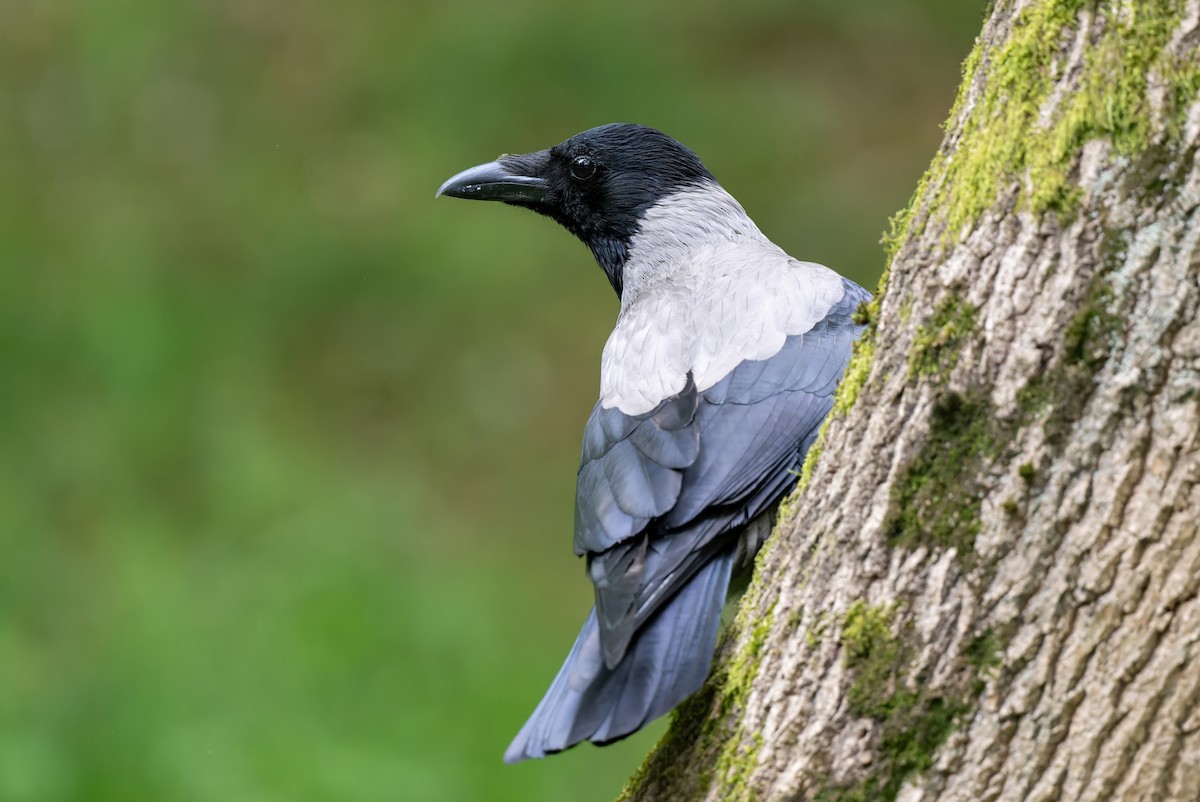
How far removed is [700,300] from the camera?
426 cm

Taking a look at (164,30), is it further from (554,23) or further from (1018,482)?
(1018,482)

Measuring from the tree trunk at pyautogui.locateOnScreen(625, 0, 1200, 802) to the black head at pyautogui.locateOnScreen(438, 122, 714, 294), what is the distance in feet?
8.90

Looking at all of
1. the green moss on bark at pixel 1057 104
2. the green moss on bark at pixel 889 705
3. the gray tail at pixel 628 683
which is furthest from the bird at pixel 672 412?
the green moss on bark at pixel 1057 104

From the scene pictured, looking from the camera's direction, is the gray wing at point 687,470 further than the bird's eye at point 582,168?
No

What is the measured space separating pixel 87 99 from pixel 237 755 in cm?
513

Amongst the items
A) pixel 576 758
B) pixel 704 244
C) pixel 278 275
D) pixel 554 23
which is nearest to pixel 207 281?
pixel 278 275

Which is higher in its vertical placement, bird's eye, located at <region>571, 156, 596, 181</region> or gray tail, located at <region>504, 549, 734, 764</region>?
bird's eye, located at <region>571, 156, 596, 181</region>

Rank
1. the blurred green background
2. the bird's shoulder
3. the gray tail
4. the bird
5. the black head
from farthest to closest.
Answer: the blurred green background
the black head
the bird's shoulder
the bird
the gray tail

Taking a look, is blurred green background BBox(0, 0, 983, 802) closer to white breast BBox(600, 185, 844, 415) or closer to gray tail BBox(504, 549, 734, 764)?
white breast BBox(600, 185, 844, 415)

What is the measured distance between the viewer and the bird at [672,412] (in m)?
2.84

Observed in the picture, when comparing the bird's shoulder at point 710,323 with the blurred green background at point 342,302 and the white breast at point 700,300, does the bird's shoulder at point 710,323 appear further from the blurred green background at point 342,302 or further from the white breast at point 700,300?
the blurred green background at point 342,302

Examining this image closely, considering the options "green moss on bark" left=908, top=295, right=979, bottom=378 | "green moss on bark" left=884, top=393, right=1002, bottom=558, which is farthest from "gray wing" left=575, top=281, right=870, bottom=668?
"green moss on bark" left=908, top=295, right=979, bottom=378

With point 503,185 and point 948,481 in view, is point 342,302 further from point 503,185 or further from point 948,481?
point 948,481

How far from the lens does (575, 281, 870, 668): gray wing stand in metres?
3.06
